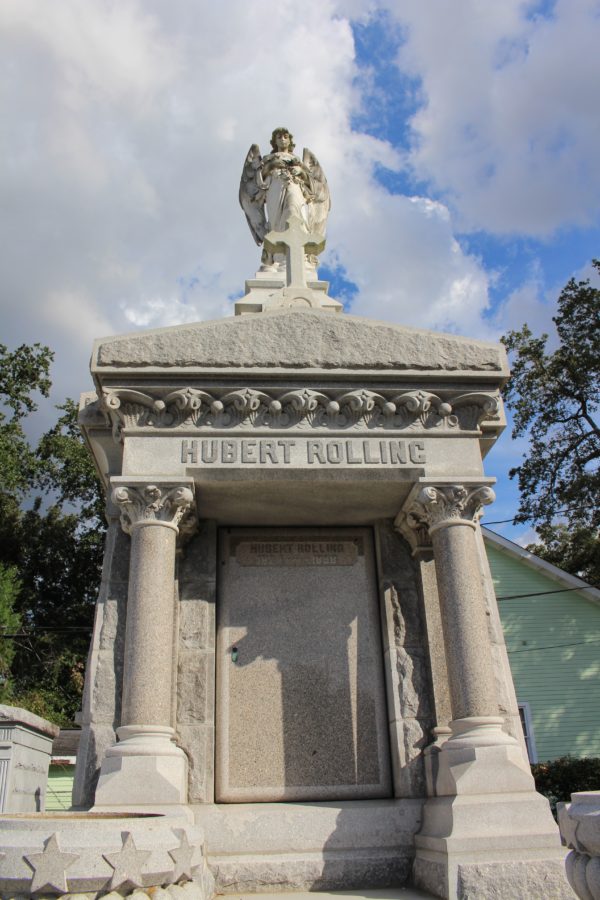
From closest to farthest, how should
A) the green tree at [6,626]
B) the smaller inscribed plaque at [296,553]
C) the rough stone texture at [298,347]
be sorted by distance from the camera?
the rough stone texture at [298,347] → the smaller inscribed plaque at [296,553] → the green tree at [6,626]

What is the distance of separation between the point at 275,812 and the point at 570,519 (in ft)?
54.4

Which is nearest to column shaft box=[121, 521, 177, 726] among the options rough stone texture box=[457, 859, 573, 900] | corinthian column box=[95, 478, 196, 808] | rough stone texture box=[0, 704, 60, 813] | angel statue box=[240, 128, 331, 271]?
corinthian column box=[95, 478, 196, 808]

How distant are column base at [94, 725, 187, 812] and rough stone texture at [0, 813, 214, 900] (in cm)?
169

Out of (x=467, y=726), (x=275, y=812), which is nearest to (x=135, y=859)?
(x=275, y=812)

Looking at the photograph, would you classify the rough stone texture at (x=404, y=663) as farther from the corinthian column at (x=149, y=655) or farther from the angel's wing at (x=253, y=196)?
the angel's wing at (x=253, y=196)

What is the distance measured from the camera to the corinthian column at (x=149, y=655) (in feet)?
17.4

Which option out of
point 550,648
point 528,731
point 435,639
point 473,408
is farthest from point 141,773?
point 550,648

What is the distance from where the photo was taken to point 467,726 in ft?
18.6

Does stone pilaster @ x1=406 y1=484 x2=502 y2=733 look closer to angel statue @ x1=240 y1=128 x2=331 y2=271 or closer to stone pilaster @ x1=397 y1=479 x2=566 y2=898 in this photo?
stone pilaster @ x1=397 y1=479 x2=566 y2=898

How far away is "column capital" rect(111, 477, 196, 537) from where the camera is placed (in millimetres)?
6215

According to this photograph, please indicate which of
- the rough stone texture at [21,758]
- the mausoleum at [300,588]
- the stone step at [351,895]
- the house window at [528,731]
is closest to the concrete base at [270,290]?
the mausoleum at [300,588]

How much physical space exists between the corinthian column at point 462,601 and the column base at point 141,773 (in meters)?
2.18

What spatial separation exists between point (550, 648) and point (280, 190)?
1307 cm

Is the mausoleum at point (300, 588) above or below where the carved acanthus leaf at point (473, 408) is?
below
